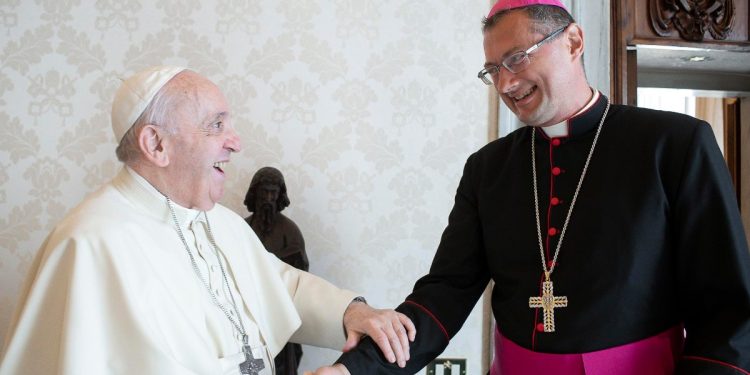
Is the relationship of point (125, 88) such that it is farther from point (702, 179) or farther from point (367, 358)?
point (702, 179)

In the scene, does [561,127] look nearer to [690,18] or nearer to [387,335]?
[387,335]

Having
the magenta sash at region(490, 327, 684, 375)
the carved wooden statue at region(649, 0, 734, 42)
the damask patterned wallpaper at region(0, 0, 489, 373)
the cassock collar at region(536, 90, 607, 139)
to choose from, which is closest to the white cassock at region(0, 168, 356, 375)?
the magenta sash at region(490, 327, 684, 375)

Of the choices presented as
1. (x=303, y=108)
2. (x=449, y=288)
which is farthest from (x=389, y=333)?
(x=303, y=108)

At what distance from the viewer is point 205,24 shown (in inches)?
145

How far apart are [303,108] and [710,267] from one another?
2.41 meters

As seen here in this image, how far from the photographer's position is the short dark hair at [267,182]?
10.9 feet

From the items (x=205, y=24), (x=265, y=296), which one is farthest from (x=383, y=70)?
(x=265, y=296)

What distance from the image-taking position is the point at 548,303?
1.91 metres

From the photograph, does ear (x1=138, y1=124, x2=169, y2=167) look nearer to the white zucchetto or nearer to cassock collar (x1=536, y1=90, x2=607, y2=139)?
the white zucchetto

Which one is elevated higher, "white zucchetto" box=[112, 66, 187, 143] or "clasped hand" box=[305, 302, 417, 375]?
"white zucchetto" box=[112, 66, 187, 143]

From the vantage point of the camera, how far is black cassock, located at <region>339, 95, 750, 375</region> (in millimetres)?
1697

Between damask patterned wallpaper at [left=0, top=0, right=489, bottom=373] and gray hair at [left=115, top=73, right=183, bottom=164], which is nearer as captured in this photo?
gray hair at [left=115, top=73, right=183, bottom=164]

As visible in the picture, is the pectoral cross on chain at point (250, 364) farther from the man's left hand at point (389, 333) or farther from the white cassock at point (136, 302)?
the man's left hand at point (389, 333)

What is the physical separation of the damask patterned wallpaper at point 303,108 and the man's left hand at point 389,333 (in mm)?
1503
